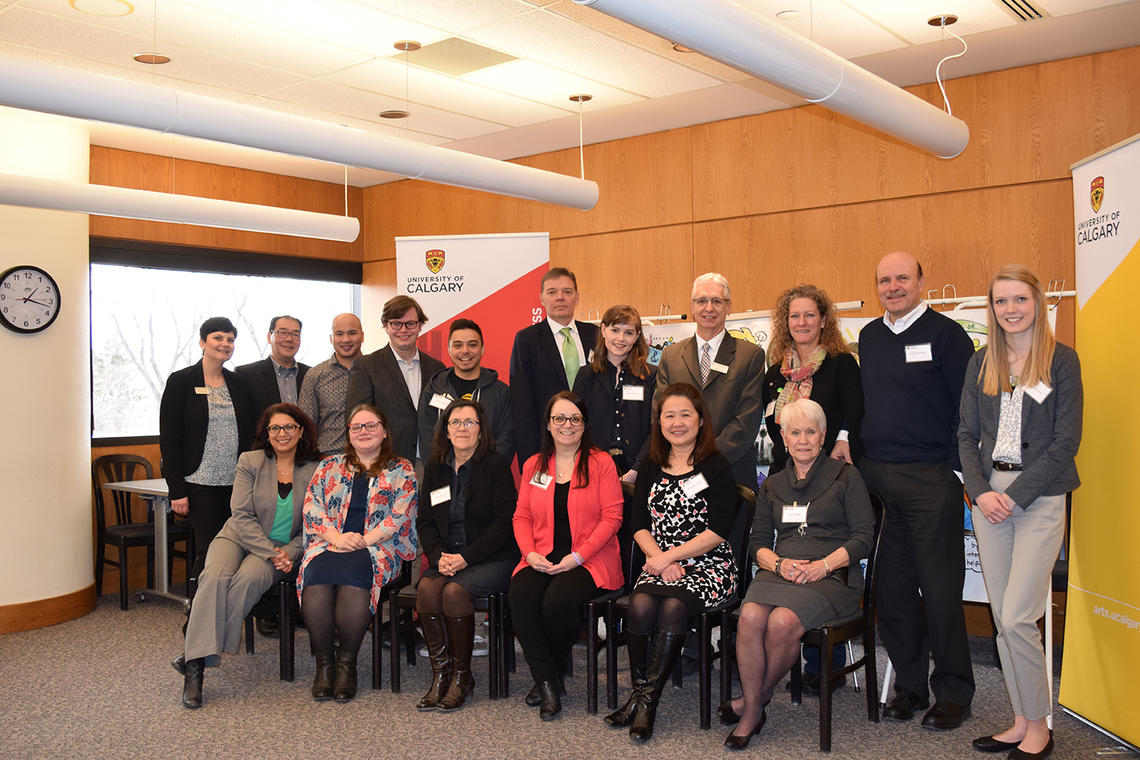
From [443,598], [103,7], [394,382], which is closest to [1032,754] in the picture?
[443,598]

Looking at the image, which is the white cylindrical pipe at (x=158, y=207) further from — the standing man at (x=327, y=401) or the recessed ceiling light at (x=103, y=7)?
the standing man at (x=327, y=401)

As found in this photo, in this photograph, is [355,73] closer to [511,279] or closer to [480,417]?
[511,279]

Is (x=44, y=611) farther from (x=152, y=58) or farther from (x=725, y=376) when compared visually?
(x=725, y=376)

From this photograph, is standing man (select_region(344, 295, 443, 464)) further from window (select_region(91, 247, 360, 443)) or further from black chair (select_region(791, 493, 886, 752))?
window (select_region(91, 247, 360, 443))

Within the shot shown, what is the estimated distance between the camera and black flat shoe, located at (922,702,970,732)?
139 inches

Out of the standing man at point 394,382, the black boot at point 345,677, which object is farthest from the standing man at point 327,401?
the black boot at point 345,677

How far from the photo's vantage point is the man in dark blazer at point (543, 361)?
4602 millimetres

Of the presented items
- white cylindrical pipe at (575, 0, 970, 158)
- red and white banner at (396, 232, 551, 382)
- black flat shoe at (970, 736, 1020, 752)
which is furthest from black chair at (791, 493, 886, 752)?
red and white banner at (396, 232, 551, 382)

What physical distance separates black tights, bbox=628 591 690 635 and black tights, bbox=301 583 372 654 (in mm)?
1196

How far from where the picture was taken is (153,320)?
7.65 metres

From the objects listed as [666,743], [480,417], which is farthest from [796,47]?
[666,743]

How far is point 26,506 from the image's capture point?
5.50 m

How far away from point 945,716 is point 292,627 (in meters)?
2.76

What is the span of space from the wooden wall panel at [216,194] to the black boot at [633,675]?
542 centimetres
